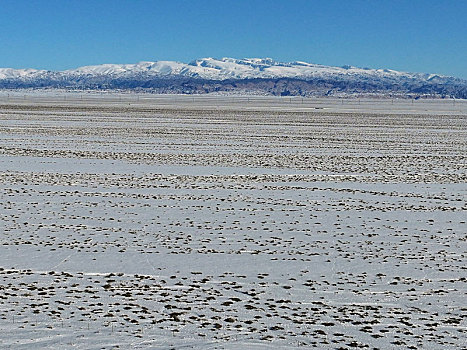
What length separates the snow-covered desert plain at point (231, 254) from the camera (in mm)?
10180

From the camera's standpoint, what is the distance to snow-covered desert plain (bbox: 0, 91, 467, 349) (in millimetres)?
10180

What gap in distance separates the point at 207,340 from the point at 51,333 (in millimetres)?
2301

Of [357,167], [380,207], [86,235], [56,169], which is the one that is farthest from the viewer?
[357,167]

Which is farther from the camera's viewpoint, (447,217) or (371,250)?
(447,217)

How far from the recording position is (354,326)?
10336 mm

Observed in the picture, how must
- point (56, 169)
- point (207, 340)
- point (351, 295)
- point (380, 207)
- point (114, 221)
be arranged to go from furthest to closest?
point (56, 169) < point (380, 207) < point (114, 221) < point (351, 295) < point (207, 340)

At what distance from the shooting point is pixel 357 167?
101ft

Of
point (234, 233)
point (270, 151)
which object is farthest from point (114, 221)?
point (270, 151)

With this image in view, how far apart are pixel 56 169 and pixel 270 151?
1337cm

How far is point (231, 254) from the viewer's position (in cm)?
1470

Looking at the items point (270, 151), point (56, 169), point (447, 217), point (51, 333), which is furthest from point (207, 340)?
point (270, 151)

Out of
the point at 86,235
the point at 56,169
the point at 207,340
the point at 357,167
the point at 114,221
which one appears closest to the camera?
the point at 207,340

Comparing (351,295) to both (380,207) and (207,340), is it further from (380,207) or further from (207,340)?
(380,207)

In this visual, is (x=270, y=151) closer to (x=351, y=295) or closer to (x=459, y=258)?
(x=459, y=258)
